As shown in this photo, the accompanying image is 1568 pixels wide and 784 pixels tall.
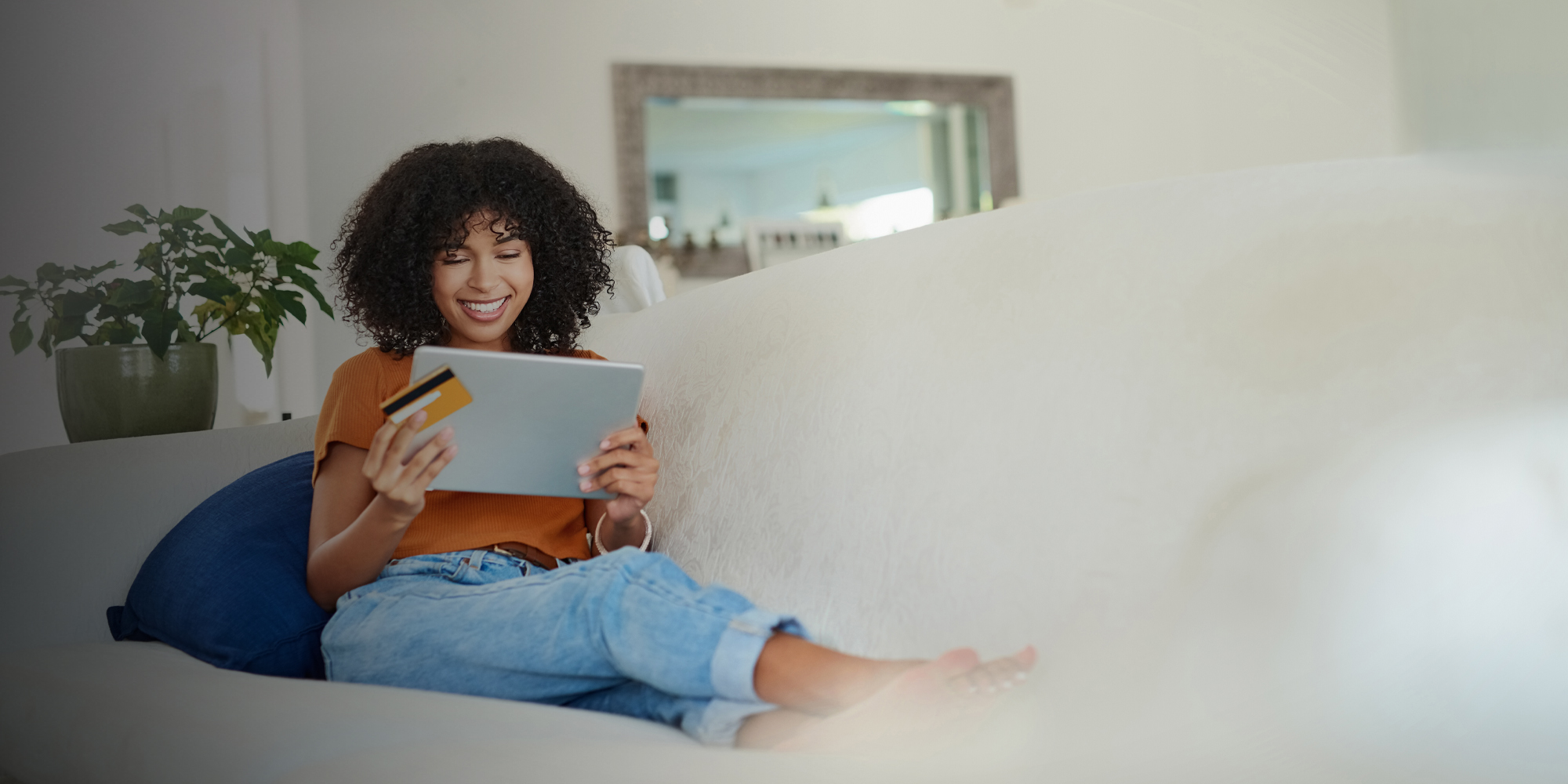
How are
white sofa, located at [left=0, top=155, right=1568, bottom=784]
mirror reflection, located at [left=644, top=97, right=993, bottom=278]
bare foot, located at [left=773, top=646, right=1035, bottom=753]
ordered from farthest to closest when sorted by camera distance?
mirror reflection, located at [left=644, top=97, right=993, bottom=278] → bare foot, located at [left=773, top=646, right=1035, bottom=753] → white sofa, located at [left=0, top=155, right=1568, bottom=784]

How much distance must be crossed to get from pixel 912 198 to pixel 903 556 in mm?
3489

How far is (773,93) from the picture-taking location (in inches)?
151

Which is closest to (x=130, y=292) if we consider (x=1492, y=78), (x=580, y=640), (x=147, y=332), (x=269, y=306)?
(x=147, y=332)

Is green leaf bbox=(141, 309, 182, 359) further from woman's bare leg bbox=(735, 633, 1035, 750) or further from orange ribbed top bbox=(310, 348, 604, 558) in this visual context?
woman's bare leg bbox=(735, 633, 1035, 750)

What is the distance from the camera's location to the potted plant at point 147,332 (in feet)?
4.44

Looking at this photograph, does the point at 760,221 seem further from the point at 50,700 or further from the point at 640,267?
the point at 50,700

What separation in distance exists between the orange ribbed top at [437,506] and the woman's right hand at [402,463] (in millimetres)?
118

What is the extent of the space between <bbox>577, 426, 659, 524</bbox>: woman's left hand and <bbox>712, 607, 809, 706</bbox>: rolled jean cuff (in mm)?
262

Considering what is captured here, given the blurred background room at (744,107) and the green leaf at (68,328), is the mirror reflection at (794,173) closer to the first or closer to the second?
the blurred background room at (744,107)

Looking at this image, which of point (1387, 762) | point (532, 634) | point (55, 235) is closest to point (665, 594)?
point (532, 634)

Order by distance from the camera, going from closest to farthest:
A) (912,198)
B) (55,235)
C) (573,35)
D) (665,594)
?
1. (665,594)
2. (55,235)
3. (573,35)
4. (912,198)

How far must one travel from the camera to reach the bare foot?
55 cm

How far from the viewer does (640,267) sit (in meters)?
1.38

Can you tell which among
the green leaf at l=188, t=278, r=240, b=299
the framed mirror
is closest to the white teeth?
the green leaf at l=188, t=278, r=240, b=299
